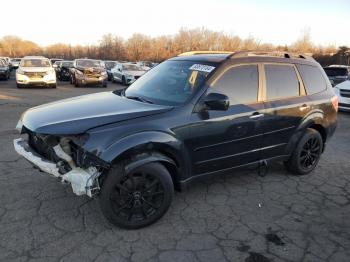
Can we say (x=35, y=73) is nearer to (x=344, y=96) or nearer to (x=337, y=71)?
(x=344, y=96)

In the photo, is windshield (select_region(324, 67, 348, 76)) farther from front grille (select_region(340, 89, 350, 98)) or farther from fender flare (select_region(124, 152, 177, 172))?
fender flare (select_region(124, 152, 177, 172))

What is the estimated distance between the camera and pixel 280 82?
479 cm

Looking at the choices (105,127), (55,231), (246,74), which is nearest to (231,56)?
(246,74)

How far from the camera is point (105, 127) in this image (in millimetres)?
→ 3334

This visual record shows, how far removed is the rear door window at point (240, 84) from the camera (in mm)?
4141

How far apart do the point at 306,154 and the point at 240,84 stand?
6.25ft

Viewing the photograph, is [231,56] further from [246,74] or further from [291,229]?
[291,229]

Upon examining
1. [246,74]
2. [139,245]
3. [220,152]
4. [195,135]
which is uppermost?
[246,74]

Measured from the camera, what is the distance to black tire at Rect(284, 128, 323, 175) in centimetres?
518

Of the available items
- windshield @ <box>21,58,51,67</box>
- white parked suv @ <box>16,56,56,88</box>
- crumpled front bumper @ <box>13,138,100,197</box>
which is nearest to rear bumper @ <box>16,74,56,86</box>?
white parked suv @ <box>16,56,56,88</box>

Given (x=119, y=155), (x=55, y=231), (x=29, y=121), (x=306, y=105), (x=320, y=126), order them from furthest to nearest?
(x=320, y=126), (x=306, y=105), (x=29, y=121), (x=55, y=231), (x=119, y=155)

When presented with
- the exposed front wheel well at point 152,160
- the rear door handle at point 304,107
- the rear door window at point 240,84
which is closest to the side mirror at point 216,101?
the rear door window at point 240,84

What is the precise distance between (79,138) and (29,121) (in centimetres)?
79

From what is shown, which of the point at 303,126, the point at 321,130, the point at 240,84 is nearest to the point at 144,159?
the point at 240,84
